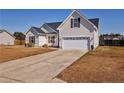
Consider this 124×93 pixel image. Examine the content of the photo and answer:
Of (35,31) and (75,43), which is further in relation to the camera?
(35,31)

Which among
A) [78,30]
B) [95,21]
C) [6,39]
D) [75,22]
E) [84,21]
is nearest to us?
[84,21]

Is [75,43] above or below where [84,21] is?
below

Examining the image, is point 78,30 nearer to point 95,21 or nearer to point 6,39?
point 95,21

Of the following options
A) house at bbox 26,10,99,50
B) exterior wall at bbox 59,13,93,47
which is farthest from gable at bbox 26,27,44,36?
exterior wall at bbox 59,13,93,47

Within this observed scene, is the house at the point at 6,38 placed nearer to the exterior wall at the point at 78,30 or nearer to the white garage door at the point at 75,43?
the exterior wall at the point at 78,30

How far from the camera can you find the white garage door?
2658 cm

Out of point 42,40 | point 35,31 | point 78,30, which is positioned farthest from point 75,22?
point 35,31

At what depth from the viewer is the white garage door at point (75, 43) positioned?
87.2 feet

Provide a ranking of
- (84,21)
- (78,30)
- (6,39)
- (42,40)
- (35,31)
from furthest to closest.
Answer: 1. (6,39)
2. (42,40)
3. (35,31)
4. (78,30)
5. (84,21)

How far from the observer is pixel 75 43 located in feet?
89.6

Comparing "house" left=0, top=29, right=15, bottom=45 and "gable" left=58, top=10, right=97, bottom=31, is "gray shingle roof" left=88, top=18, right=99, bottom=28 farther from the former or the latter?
"house" left=0, top=29, right=15, bottom=45
